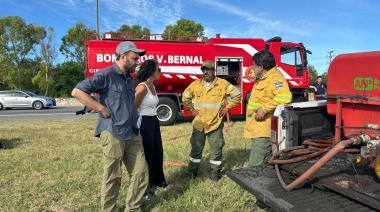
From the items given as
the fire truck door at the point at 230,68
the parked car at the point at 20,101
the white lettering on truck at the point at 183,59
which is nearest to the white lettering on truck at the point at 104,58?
the white lettering on truck at the point at 183,59

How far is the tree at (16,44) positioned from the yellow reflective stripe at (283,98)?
3443cm

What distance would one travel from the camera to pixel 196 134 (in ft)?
13.2

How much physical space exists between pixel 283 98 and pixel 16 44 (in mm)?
37028

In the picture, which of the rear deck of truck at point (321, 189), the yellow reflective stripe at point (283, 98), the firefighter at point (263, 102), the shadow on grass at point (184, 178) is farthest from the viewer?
the shadow on grass at point (184, 178)

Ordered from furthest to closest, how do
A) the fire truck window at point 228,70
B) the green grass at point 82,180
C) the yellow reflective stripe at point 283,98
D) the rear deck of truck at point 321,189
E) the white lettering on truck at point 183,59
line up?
the fire truck window at point 228,70 → the white lettering on truck at point 183,59 → the green grass at point 82,180 → the yellow reflective stripe at point 283,98 → the rear deck of truck at point 321,189

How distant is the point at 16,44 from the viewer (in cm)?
3325

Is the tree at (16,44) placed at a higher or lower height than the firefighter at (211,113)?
higher

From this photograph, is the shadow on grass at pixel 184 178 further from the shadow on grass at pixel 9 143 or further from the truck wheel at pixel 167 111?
the truck wheel at pixel 167 111

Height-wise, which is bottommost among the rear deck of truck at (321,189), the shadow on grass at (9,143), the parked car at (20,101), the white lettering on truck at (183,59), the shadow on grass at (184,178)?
the shadow on grass at (184,178)

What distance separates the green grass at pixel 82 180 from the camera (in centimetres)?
322

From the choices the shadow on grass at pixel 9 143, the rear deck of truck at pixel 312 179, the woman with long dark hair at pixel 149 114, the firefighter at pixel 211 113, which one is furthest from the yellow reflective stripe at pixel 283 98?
the shadow on grass at pixel 9 143

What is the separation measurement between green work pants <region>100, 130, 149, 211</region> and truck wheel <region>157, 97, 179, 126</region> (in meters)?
6.37

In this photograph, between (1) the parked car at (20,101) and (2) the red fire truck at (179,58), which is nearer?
(2) the red fire truck at (179,58)

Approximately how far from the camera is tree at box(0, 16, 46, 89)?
1257 inches
